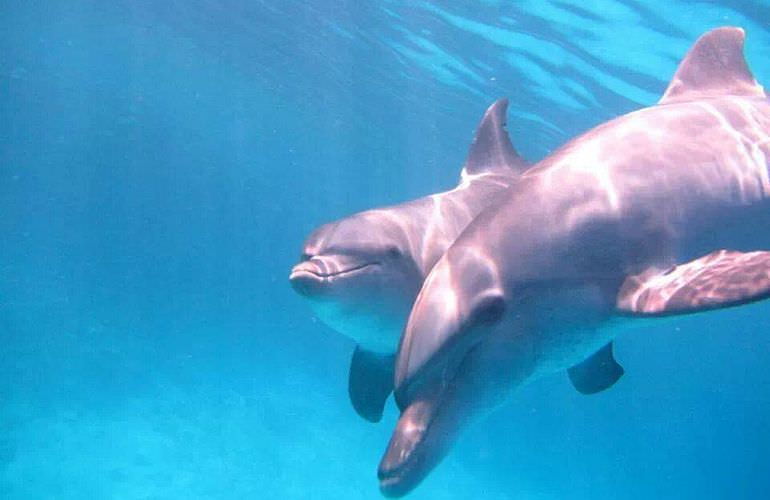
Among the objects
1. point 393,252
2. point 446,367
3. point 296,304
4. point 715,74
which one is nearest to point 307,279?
point 393,252

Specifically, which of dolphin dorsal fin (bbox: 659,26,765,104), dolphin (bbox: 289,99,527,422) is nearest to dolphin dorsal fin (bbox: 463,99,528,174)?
dolphin (bbox: 289,99,527,422)

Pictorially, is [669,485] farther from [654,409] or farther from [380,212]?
[380,212]

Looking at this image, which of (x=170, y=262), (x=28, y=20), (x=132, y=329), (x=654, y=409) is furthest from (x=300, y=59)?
(x=654, y=409)

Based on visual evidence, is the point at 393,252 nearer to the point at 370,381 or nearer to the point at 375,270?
the point at 375,270

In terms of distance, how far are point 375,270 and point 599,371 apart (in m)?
2.16

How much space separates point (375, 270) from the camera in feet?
16.9

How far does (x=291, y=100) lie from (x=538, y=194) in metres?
42.8

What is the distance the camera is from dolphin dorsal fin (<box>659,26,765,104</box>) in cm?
577

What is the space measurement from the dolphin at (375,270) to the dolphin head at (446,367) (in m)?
1.01

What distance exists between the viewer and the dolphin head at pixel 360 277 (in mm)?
4906

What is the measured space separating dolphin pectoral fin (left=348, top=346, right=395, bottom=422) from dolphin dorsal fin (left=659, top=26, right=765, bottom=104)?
3.21 metres

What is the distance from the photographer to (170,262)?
65.3 metres

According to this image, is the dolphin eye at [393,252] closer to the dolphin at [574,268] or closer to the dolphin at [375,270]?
the dolphin at [375,270]

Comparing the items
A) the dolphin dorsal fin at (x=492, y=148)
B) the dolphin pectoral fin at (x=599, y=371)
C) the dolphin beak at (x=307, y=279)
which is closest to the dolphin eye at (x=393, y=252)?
the dolphin beak at (x=307, y=279)
